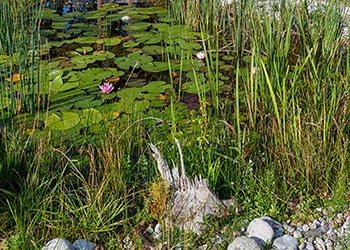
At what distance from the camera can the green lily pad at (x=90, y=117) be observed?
8.20 ft

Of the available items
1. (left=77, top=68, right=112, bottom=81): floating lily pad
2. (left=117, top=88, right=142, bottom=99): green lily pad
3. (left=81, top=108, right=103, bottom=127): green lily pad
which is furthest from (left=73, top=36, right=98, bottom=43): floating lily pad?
(left=81, top=108, right=103, bottom=127): green lily pad

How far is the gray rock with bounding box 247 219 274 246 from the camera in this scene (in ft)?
4.98

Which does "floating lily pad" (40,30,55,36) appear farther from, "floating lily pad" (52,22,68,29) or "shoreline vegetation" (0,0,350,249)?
"shoreline vegetation" (0,0,350,249)

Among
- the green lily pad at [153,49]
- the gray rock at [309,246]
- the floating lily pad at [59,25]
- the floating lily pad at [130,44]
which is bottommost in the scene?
the gray rock at [309,246]

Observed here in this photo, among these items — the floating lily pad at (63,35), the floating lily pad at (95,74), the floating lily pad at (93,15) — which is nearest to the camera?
the floating lily pad at (95,74)

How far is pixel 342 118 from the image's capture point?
1.90 meters

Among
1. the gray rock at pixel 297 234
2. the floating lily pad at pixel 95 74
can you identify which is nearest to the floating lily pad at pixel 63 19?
the floating lily pad at pixel 95 74

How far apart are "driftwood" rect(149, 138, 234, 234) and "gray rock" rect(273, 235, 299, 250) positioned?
29 centimetres

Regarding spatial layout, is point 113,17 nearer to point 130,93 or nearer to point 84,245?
point 130,93

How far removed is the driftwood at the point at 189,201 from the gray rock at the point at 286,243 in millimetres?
292

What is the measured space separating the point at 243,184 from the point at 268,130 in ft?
1.43

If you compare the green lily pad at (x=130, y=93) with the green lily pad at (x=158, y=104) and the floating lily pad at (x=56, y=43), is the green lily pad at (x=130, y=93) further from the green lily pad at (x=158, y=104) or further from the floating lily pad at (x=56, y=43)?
the floating lily pad at (x=56, y=43)

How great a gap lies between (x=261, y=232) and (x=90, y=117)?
156cm

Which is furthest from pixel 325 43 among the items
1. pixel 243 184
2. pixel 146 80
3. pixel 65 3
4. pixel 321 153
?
pixel 65 3
